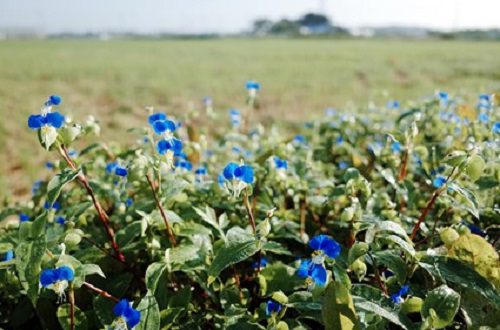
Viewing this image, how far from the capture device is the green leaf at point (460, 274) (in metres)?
1.08

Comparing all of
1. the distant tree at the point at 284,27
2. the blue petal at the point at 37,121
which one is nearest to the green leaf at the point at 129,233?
the blue petal at the point at 37,121

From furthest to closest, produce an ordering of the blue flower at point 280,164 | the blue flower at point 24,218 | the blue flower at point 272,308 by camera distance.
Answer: the blue flower at point 24,218 < the blue flower at point 280,164 < the blue flower at point 272,308

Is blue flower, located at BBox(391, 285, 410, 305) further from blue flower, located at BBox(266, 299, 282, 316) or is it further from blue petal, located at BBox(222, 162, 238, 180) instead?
blue petal, located at BBox(222, 162, 238, 180)

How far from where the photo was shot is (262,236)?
1.13 meters

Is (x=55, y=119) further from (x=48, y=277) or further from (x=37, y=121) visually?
(x=48, y=277)

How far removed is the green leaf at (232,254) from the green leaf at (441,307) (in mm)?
367

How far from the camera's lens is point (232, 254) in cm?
112

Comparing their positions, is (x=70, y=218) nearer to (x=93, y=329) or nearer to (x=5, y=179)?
(x=93, y=329)

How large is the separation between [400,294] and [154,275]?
574 millimetres

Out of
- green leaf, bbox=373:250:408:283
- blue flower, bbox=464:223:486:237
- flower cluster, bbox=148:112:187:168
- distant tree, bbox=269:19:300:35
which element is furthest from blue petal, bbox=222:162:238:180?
distant tree, bbox=269:19:300:35

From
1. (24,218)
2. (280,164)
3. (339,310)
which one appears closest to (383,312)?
(339,310)

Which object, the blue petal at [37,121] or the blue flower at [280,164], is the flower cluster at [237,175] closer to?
the blue petal at [37,121]

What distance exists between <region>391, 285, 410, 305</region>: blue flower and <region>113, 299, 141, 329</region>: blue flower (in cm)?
56

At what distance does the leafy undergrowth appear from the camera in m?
1.08
